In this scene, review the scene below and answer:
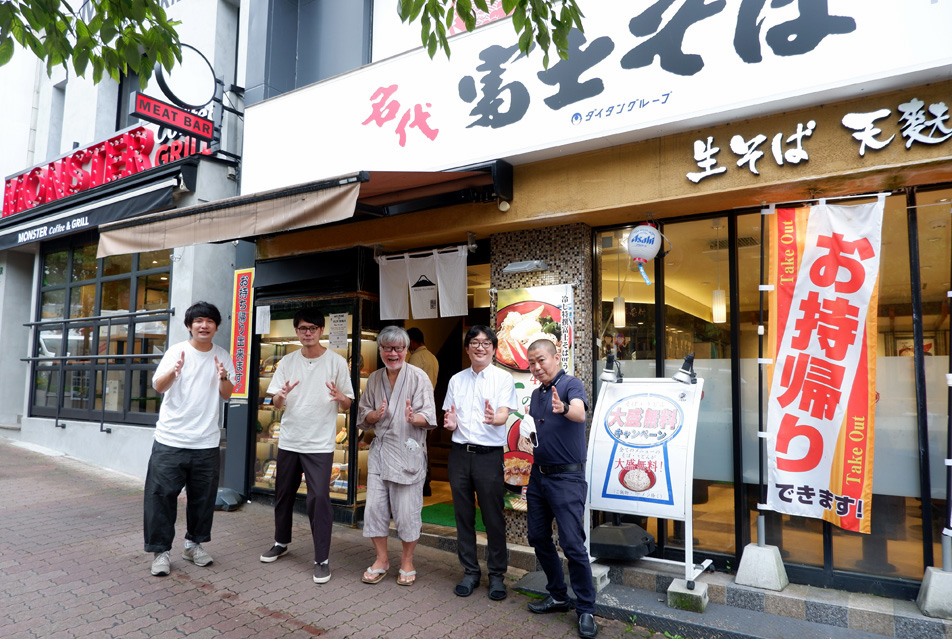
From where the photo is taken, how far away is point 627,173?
17.0 ft

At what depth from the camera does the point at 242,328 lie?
8.11m

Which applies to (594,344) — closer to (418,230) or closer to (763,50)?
(418,230)

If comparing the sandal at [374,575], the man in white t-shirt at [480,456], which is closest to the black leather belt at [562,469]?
the man in white t-shirt at [480,456]

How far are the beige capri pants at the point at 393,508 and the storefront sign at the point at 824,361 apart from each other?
2.84 metres

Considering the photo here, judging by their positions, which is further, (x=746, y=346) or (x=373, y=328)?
(x=373, y=328)

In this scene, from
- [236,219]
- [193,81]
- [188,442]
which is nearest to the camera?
[188,442]

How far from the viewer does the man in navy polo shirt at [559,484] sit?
4.18m

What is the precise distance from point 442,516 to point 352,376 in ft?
6.46

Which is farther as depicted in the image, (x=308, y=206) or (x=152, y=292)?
(x=152, y=292)

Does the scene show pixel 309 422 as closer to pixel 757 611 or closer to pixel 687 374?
pixel 687 374

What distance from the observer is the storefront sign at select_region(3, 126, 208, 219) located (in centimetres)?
960

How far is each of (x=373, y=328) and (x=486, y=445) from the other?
3.02 metres

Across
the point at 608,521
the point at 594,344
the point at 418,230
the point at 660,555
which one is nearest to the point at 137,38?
the point at 418,230

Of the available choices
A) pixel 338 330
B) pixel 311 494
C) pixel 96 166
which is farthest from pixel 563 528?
pixel 96 166
